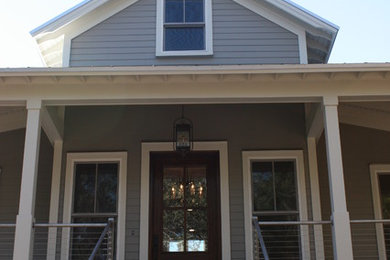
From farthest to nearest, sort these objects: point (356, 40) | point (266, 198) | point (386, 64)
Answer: point (356, 40)
point (266, 198)
point (386, 64)

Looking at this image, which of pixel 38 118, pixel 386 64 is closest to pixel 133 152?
pixel 38 118

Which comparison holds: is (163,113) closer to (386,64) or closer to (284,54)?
(284,54)

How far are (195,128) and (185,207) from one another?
1.18m

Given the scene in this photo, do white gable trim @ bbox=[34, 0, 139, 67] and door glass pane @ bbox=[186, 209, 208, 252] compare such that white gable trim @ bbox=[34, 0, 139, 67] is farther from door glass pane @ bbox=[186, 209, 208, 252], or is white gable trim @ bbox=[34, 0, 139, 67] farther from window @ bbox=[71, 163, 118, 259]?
door glass pane @ bbox=[186, 209, 208, 252]

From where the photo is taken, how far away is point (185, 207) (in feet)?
22.7

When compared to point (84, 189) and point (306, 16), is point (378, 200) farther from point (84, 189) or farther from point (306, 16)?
point (84, 189)

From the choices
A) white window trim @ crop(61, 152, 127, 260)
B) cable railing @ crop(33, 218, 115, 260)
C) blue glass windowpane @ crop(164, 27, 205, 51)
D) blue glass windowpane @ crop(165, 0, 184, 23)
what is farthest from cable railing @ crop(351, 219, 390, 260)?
blue glass windowpane @ crop(165, 0, 184, 23)

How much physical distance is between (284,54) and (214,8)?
4.45ft

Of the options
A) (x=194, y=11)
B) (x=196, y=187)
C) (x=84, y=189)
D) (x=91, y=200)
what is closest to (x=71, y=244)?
(x=91, y=200)

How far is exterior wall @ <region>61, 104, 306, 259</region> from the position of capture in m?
6.95

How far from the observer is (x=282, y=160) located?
6.93 meters

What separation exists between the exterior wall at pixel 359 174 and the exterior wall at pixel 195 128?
0.71 metres

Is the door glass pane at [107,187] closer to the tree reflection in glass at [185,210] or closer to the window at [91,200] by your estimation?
the window at [91,200]

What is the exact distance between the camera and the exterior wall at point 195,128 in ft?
22.8
